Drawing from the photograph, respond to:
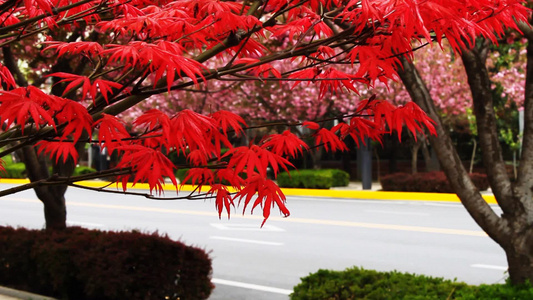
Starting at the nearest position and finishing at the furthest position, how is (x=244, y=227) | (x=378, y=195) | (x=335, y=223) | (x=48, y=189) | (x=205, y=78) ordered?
(x=205, y=78) < (x=48, y=189) < (x=244, y=227) < (x=335, y=223) < (x=378, y=195)

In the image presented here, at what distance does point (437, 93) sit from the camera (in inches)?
932

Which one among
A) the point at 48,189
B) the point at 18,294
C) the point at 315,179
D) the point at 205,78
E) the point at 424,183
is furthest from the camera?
the point at 315,179

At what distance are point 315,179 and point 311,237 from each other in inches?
458

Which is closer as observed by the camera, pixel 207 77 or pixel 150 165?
pixel 150 165

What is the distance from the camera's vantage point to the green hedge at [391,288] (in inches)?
208

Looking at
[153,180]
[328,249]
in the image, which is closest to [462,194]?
[153,180]

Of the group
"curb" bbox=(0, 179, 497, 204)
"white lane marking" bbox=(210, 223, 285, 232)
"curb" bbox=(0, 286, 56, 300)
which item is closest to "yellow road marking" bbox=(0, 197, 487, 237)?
"white lane marking" bbox=(210, 223, 285, 232)

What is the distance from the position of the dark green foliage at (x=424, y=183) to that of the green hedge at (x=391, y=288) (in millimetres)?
15870

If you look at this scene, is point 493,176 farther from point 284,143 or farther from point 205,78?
point 205,78

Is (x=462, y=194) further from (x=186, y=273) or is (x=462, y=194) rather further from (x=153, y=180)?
(x=153, y=180)

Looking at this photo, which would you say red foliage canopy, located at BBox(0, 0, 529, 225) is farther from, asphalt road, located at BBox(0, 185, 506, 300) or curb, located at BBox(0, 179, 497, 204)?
curb, located at BBox(0, 179, 497, 204)

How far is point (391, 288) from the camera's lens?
574 centimetres

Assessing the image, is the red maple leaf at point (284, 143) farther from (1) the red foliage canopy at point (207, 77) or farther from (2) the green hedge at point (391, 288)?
(2) the green hedge at point (391, 288)

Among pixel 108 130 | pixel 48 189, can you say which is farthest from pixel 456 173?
pixel 48 189
